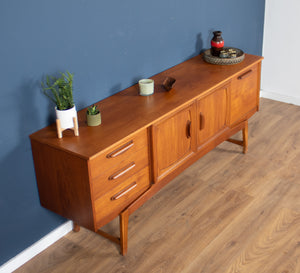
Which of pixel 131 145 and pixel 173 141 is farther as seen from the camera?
pixel 173 141

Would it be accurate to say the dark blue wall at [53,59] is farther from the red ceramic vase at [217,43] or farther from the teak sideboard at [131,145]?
the red ceramic vase at [217,43]

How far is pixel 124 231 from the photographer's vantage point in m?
2.50

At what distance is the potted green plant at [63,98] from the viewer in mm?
2305

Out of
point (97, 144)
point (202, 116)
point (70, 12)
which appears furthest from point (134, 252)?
point (70, 12)

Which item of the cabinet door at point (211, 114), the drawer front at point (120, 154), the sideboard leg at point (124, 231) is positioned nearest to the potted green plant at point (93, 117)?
the drawer front at point (120, 154)

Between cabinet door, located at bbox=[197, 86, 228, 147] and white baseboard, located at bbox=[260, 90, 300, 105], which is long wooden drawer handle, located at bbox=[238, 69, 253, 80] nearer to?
cabinet door, located at bbox=[197, 86, 228, 147]

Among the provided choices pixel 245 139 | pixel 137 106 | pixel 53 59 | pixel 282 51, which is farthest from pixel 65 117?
pixel 282 51

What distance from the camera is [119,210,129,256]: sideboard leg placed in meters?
2.46

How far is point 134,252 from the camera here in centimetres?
257

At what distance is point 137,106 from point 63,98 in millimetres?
485

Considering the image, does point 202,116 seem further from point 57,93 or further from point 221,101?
point 57,93

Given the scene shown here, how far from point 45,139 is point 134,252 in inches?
32.8

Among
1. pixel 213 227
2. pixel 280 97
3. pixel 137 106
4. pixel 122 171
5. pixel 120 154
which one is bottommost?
pixel 213 227

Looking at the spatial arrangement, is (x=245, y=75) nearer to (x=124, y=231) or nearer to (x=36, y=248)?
(x=124, y=231)
